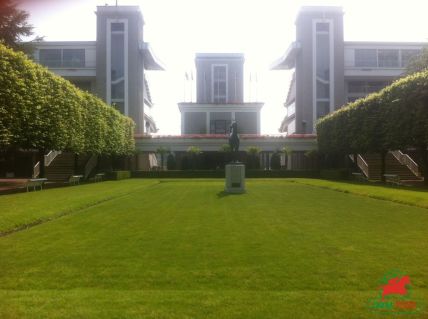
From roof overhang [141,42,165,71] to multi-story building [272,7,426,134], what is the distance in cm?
2135

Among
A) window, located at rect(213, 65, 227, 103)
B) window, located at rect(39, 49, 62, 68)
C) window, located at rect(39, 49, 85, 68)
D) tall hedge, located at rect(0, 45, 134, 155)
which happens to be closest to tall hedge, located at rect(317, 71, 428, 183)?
tall hedge, located at rect(0, 45, 134, 155)

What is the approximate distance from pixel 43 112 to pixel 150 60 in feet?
149

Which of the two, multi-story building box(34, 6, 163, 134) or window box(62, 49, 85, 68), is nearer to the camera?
multi-story building box(34, 6, 163, 134)

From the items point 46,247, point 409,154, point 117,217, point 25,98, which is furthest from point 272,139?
point 46,247

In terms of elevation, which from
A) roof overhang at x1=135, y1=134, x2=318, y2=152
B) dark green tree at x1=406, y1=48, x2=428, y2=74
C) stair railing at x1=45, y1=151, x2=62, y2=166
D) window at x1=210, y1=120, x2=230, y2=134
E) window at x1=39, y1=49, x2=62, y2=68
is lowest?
stair railing at x1=45, y1=151, x2=62, y2=166

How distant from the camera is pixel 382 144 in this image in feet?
105

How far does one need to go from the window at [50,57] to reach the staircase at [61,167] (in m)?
23.8

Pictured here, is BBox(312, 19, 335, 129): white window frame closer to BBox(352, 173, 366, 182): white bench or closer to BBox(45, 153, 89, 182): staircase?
BBox(352, 173, 366, 182): white bench

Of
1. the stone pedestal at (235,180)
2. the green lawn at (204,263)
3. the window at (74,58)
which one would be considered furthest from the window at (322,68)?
the green lawn at (204,263)

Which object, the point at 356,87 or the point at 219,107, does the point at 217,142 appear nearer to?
the point at 219,107

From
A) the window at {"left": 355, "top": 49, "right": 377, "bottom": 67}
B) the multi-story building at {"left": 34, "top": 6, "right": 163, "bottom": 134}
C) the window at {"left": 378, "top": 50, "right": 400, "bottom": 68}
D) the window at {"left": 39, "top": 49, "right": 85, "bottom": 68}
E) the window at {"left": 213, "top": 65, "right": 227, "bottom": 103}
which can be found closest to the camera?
the multi-story building at {"left": 34, "top": 6, "right": 163, "bottom": 134}

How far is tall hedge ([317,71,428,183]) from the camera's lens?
88.4 feet

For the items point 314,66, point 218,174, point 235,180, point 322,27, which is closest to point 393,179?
point 235,180

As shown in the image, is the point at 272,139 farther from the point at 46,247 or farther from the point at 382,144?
the point at 46,247
